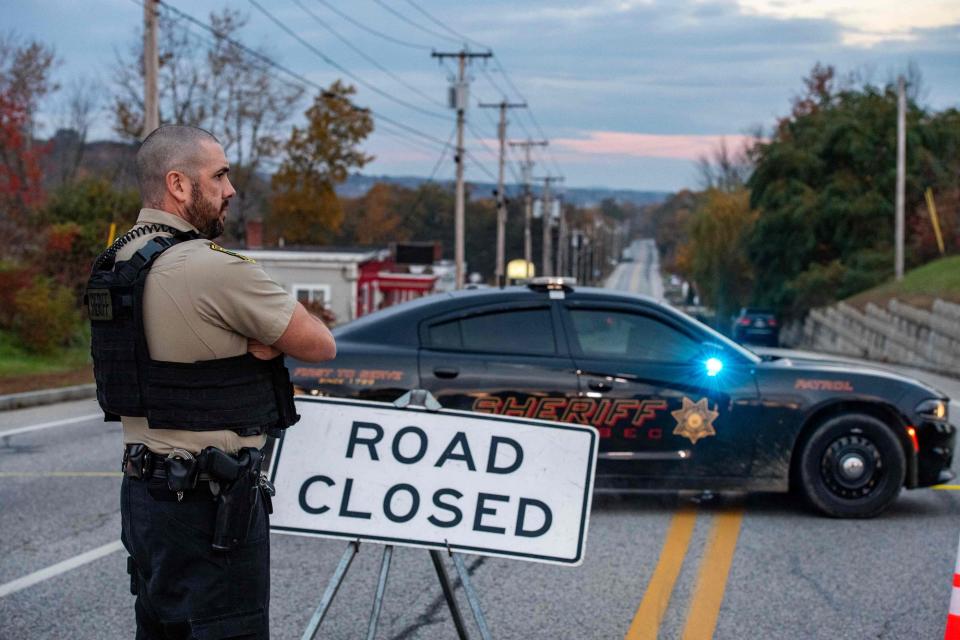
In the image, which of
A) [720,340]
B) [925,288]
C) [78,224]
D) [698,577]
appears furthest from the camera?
[925,288]

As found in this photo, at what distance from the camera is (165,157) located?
3.39 meters

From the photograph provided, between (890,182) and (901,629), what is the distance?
5832 centimetres

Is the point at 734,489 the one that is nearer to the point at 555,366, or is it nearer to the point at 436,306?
the point at 555,366

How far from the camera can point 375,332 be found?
326 inches

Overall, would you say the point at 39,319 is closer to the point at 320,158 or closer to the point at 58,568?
the point at 58,568

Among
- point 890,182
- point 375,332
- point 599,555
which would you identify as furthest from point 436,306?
point 890,182

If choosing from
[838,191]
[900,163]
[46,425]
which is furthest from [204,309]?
[838,191]

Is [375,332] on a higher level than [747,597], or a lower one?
higher

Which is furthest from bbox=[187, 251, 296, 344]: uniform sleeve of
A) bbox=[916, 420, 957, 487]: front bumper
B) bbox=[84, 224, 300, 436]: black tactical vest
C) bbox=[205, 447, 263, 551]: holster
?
bbox=[916, 420, 957, 487]: front bumper

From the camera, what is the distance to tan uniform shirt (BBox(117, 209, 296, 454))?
10.7 ft

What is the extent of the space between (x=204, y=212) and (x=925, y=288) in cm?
3841

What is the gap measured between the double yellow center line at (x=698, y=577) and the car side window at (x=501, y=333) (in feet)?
4.93

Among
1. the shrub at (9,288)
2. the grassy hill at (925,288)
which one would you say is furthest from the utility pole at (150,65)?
the grassy hill at (925,288)

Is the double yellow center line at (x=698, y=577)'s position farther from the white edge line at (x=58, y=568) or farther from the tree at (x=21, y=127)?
the tree at (x=21, y=127)
